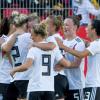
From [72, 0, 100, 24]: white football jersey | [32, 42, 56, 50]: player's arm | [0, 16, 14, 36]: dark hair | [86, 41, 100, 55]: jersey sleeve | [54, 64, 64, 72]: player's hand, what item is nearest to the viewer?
[32, 42, 56, 50]: player's arm

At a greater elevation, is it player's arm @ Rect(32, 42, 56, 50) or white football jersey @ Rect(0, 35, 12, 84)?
player's arm @ Rect(32, 42, 56, 50)

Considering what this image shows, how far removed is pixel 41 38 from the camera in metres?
8.61

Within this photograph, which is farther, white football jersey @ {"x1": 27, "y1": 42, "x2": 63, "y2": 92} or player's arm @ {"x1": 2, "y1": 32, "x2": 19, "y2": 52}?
player's arm @ {"x1": 2, "y1": 32, "x2": 19, "y2": 52}

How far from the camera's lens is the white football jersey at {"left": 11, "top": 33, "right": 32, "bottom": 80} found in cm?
977

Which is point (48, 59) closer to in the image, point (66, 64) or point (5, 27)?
point (66, 64)

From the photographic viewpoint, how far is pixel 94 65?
8.77 meters

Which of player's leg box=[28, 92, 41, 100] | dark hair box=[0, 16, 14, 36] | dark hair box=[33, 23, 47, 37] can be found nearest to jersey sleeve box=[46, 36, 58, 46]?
dark hair box=[33, 23, 47, 37]

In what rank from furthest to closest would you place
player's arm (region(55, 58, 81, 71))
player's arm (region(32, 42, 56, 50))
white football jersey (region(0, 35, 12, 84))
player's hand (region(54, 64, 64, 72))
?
white football jersey (region(0, 35, 12, 84))
player's hand (region(54, 64, 64, 72))
player's arm (region(55, 58, 81, 71))
player's arm (region(32, 42, 56, 50))

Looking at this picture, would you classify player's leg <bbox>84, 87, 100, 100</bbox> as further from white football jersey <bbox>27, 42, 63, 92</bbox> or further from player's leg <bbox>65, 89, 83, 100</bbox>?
player's leg <bbox>65, 89, 83, 100</bbox>

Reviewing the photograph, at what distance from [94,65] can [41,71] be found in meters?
0.82

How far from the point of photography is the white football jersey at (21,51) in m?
9.77

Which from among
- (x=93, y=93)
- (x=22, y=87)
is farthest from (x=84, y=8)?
(x=93, y=93)

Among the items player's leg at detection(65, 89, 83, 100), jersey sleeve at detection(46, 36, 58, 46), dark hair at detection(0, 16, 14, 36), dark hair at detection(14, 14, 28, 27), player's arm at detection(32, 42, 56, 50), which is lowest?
player's leg at detection(65, 89, 83, 100)

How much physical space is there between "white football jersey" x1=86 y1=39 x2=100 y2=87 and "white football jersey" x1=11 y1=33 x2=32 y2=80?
4.32 feet
